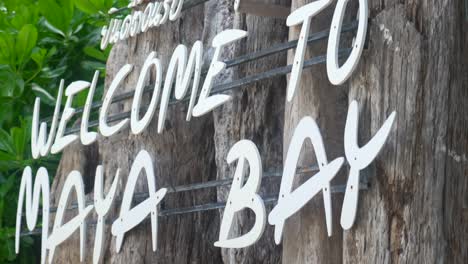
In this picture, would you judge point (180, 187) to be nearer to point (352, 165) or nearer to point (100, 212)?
point (100, 212)

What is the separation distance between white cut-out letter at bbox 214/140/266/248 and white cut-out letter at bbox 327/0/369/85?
423 mm

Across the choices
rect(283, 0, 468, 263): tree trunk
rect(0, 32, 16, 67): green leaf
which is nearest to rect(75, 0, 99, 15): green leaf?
rect(0, 32, 16, 67): green leaf

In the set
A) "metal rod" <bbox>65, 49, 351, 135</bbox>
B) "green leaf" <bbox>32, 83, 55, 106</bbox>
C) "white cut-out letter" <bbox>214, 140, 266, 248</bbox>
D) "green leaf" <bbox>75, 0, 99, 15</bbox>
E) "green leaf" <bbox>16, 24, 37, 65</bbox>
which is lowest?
"white cut-out letter" <bbox>214, 140, 266, 248</bbox>

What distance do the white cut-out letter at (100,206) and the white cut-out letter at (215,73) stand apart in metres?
0.56

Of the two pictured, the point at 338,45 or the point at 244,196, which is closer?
the point at 338,45

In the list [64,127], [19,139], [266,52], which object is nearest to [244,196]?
[266,52]

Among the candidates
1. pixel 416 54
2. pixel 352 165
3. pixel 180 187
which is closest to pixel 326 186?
pixel 352 165

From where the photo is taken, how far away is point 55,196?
424cm

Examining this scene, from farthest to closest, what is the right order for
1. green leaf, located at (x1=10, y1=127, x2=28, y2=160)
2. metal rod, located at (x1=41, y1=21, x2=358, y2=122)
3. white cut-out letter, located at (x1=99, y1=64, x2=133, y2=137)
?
green leaf, located at (x1=10, y1=127, x2=28, y2=160), white cut-out letter, located at (x1=99, y1=64, x2=133, y2=137), metal rod, located at (x1=41, y1=21, x2=358, y2=122)

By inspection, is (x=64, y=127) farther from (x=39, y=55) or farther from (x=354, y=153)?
(x=354, y=153)

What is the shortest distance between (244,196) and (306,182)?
303 millimetres

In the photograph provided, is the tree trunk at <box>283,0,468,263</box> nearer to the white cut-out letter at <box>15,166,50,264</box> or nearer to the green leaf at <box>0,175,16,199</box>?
the white cut-out letter at <box>15,166,50,264</box>

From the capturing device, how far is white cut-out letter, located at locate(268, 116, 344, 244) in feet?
8.78

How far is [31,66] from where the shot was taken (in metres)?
5.21
